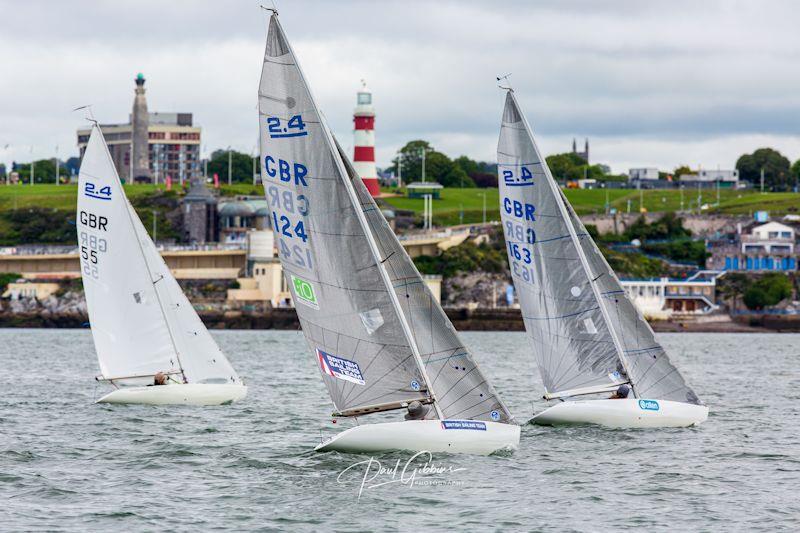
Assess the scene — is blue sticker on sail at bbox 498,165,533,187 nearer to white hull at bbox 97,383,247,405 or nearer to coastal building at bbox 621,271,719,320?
white hull at bbox 97,383,247,405

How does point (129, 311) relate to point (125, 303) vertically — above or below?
below

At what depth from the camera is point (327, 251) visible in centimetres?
2639

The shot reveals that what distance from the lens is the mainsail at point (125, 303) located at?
39719 millimetres

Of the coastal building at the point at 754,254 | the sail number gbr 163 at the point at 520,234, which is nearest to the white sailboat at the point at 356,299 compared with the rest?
the sail number gbr 163 at the point at 520,234

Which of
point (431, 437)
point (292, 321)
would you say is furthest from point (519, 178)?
point (292, 321)

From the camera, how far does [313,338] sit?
88.9 feet

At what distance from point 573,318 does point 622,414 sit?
8.35 feet

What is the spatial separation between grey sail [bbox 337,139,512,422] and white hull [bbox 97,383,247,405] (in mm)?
13609

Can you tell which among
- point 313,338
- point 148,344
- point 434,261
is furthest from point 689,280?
point 313,338

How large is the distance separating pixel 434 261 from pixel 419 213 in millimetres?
35070

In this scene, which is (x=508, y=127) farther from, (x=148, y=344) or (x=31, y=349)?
(x=31, y=349)

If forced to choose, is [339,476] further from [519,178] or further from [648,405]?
[519,178]

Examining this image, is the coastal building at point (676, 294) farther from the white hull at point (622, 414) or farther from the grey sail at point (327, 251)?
the grey sail at point (327, 251)

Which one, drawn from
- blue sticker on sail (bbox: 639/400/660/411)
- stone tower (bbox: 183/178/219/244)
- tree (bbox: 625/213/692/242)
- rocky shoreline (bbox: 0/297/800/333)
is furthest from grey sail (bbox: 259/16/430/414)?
tree (bbox: 625/213/692/242)
